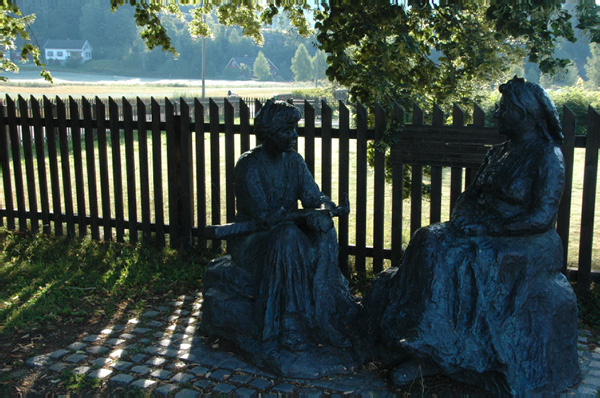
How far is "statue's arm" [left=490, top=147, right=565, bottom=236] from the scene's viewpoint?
346 centimetres

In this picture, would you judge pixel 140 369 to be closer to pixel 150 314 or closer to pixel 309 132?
pixel 150 314

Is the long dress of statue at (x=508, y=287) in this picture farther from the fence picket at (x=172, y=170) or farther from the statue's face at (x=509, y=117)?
the fence picket at (x=172, y=170)

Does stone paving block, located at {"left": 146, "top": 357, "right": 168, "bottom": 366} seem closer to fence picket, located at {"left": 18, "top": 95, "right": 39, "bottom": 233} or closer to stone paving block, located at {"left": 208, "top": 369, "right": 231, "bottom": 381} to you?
stone paving block, located at {"left": 208, "top": 369, "right": 231, "bottom": 381}

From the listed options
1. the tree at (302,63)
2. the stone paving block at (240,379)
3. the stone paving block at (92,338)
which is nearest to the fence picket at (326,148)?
the stone paving block at (240,379)

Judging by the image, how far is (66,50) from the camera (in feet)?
146

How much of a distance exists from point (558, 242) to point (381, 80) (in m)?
2.73

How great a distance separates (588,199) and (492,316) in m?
2.25

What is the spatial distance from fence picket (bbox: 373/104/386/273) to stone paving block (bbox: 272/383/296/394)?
8.01 feet

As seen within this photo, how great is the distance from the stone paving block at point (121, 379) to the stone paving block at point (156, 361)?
0.23m

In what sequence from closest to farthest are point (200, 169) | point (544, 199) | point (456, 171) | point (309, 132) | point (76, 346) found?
point (544, 199)
point (76, 346)
point (456, 171)
point (309, 132)
point (200, 169)

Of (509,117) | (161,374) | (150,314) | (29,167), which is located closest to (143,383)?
(161,374)

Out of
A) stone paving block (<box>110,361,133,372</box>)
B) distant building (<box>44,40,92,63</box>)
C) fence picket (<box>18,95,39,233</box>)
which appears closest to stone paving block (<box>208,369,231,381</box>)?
stone paving block (<box>110,361,133,372</box>)

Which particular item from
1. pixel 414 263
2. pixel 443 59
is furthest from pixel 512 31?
pixel 414 263

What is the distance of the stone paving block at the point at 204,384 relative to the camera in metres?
3.74
